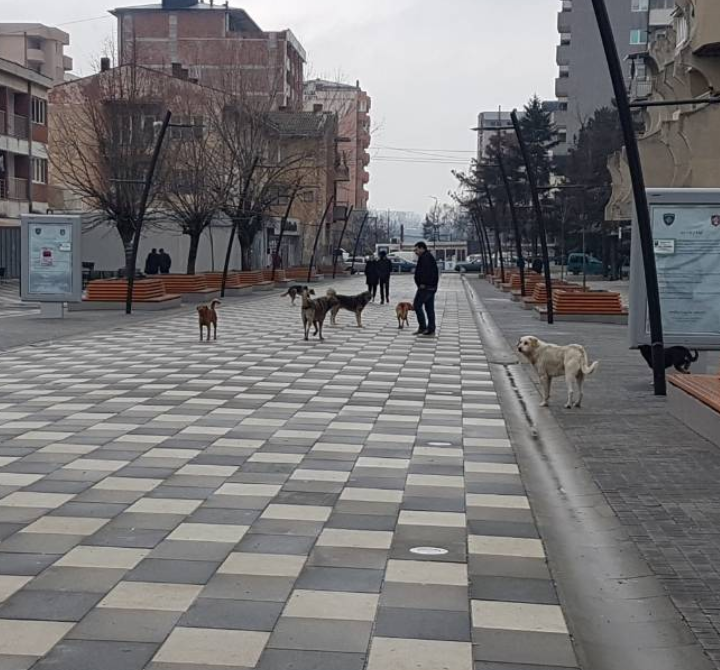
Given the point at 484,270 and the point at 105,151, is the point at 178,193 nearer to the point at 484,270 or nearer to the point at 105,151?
the point at 105,151

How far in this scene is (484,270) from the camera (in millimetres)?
81250

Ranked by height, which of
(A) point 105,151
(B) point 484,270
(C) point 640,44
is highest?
(C) point 640,44

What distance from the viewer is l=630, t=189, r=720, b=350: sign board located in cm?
1446

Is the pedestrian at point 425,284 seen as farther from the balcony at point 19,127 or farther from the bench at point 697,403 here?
the balcony at point 19,127

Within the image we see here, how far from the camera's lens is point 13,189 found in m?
54.7

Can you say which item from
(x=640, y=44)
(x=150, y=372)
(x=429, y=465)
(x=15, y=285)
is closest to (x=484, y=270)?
(x=640, y=44)

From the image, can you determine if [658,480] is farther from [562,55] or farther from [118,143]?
[562,55]

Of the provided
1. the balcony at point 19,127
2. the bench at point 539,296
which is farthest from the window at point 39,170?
the bench at point 539,296

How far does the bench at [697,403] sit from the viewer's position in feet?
31.8

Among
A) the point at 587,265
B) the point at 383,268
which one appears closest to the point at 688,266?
the point at 383,268

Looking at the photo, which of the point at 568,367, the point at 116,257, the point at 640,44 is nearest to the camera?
the point at 568,367

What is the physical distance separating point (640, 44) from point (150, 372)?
80.2 m

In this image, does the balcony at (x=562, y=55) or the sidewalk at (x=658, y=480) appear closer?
the sidewalk at (x=658, y=480)

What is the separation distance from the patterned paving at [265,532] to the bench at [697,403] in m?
1.74
